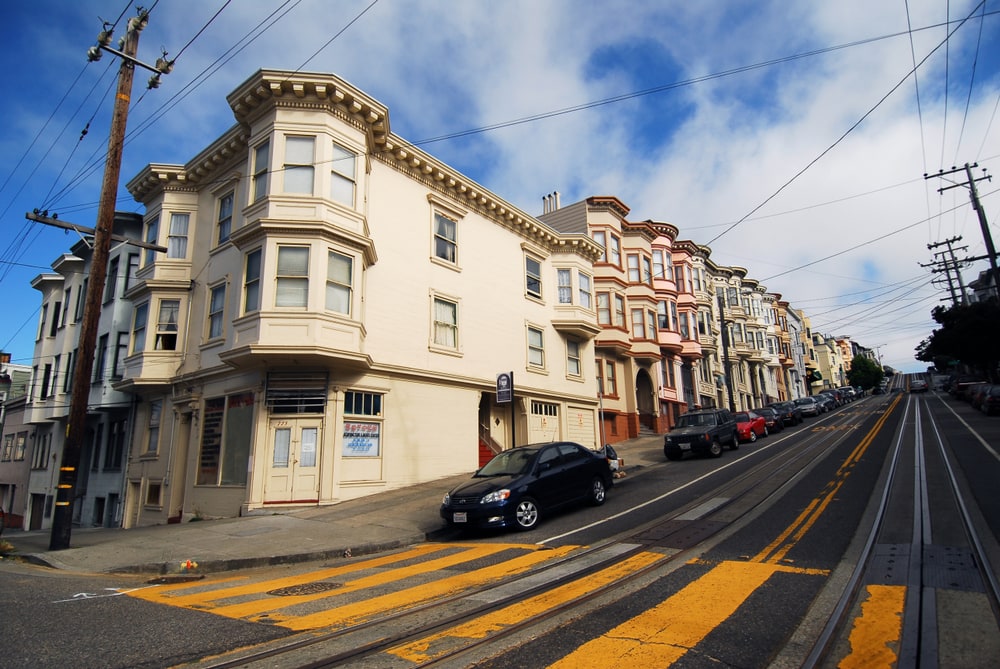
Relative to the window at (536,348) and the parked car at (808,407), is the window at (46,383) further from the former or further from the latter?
the parked car at (808,407)

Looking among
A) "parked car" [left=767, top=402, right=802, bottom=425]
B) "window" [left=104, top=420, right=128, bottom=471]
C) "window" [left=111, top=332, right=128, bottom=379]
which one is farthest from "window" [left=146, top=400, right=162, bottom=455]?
"parked car" [left=767, top=402, right=802, bottom=425]

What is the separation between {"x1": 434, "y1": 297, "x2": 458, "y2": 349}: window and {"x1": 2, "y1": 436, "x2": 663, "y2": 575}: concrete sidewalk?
241 inches

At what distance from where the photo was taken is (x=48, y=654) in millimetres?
4473

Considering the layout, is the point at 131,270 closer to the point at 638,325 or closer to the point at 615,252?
the point at 615,252

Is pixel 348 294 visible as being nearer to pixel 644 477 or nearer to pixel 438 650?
pixel 644 477

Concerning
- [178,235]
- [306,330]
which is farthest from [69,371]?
[306,330]

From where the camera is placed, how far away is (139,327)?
781 inches

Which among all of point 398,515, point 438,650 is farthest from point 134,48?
point 438,650

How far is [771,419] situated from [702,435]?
44.9ft

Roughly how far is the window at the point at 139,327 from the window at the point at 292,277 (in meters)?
7.61

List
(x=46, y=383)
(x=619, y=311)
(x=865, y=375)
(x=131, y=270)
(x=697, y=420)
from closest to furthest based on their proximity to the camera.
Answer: (x=697, y=420), (x=131, y=270), (x=46, y=383), (x=619, y=311), (x=865, y=375)

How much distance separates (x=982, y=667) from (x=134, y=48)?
55.7 feet

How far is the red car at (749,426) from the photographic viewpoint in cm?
2644

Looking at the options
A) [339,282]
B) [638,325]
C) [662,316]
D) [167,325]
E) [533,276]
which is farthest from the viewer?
[662,316]
